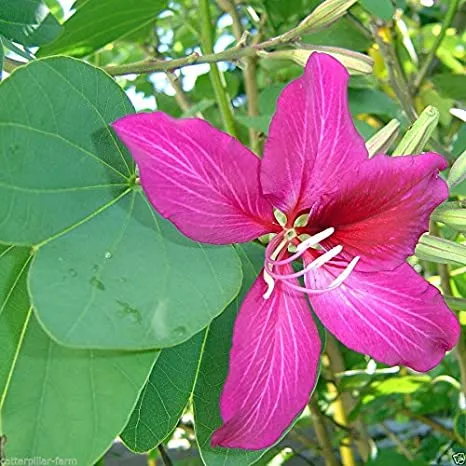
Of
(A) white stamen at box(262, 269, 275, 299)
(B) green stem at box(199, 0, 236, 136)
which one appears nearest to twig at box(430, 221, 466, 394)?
(B) green stem at box(199, 0, 236, 136)

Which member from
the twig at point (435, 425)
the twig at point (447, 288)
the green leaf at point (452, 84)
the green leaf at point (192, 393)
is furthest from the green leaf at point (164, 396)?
the twig at point (435, 425)

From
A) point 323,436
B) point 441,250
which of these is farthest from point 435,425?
point 441,250

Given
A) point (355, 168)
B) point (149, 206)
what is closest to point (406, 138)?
point (355, 168)

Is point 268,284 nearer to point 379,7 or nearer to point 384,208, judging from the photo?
point 384,208

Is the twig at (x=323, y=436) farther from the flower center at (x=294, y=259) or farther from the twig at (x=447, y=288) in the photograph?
the flower center at (x=294, y=259)

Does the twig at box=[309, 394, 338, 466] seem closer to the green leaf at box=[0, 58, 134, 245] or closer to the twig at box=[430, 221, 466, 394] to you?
the twig at box=[430, 221, 466, 394]

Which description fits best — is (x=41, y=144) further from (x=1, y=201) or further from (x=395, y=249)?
(x=395, y=249)

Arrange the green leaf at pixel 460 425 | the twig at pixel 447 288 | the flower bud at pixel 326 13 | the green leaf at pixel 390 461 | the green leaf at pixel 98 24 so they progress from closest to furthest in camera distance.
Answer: the flower bud at pixel 326 13 < the green leaf at pixel 98 24 < the twig at pixel 447 288 < the green leaf at pixel 390 461 < the green leaf at pixel 460 425
